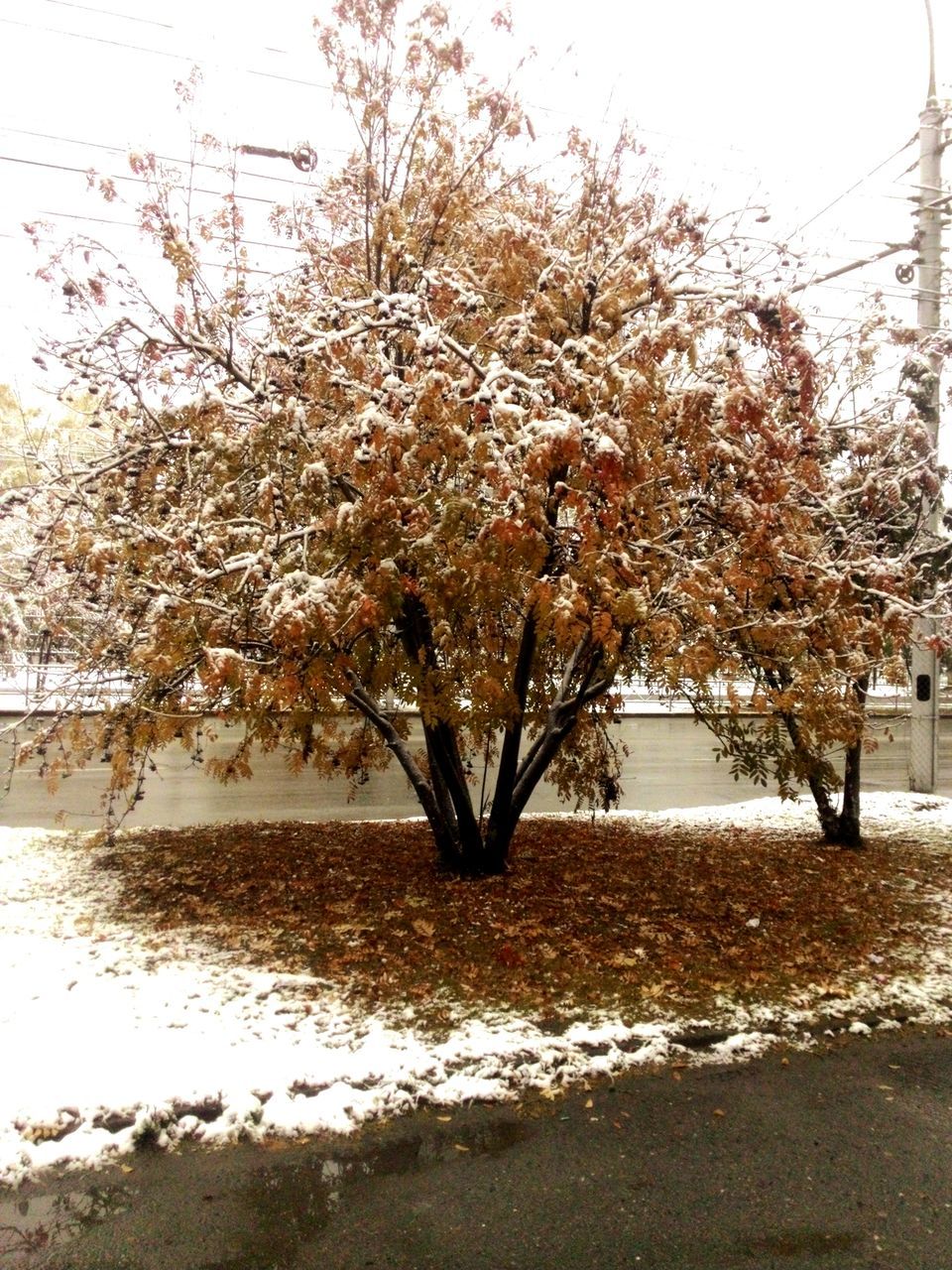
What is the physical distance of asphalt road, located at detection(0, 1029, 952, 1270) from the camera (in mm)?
2854

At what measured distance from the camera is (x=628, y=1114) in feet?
12.2

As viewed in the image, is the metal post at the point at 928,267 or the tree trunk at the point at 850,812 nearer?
the tree trunk at the point at 850,812

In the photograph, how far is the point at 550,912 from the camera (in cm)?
607

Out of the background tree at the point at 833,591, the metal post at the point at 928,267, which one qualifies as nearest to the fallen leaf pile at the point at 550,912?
the background tree at the point at 833,591

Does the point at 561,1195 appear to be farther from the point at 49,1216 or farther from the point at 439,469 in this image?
the point at 439,469

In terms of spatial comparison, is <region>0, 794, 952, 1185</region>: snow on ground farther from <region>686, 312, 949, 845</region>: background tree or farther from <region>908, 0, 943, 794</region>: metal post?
<region>908, 0, 943, 794</region>: metal post

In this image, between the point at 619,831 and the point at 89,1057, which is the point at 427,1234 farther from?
the point at 619,831

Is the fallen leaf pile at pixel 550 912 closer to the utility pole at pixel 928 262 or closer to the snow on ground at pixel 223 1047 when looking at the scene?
the snow on ground at pixel 223 1047

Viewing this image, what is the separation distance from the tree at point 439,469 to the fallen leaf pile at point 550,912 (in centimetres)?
85

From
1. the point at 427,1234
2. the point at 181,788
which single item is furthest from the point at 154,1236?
the point at 181,788

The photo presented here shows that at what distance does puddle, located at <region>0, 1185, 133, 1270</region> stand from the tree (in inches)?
85.2

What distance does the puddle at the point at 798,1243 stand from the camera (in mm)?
2865

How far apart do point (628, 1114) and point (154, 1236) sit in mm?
1813

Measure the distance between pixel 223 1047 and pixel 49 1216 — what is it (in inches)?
42.5
